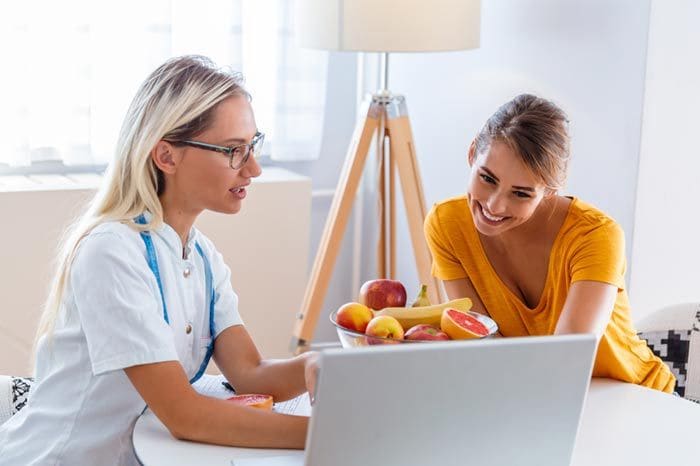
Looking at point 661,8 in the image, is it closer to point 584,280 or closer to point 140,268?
point 584,280

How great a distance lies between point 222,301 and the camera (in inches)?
71.9

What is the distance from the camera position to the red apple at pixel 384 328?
155 cm

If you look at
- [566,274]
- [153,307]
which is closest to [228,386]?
[153,307]

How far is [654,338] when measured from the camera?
2117mm

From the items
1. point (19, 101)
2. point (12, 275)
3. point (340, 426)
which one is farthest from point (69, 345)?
point (19, 101)

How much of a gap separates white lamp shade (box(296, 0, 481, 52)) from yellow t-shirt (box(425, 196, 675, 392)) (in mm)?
855

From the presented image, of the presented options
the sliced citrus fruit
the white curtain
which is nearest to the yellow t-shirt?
the sliced citrus fruit

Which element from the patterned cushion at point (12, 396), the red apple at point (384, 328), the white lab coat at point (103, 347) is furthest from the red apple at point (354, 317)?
the patterned cushion at point (12, 396)

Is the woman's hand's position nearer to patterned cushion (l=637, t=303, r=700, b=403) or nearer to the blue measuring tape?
the blue measuring tape

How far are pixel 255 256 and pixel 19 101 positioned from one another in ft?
2.91

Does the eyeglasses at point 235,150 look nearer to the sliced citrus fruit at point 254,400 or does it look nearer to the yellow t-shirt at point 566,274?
the sliced citrus fruit at point 254,400

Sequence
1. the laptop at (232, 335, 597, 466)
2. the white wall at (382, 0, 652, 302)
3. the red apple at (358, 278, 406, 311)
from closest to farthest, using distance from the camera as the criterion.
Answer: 1. the laptop at (232, 335, 597, 466)
2. the red apple at (358, 278, 406, 311)
3. the white wall at (382, 0, 652, 302)

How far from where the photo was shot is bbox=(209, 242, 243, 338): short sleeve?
1.82 meters

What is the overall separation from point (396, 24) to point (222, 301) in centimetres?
128
